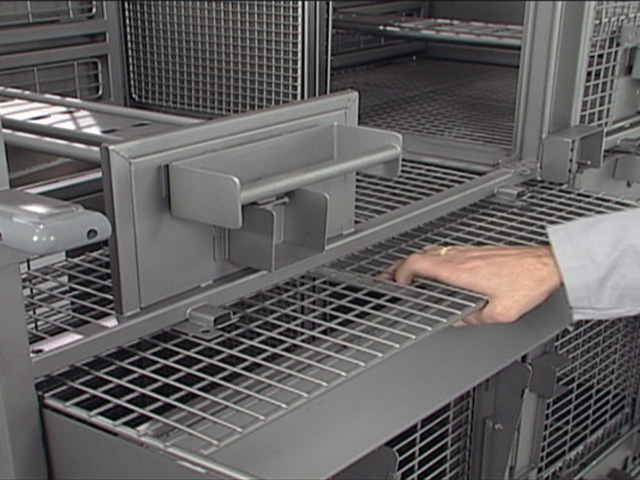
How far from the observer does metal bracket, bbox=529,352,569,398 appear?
1.18 meters

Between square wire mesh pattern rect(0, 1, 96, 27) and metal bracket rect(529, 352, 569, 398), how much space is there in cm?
90

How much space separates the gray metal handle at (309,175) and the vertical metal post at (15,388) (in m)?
0.19

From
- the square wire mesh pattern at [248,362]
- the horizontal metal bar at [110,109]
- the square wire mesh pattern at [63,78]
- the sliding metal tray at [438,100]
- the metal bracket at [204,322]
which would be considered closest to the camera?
the square wire mesh pattern at [248,362]

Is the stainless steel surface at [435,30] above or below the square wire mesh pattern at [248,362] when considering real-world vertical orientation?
above

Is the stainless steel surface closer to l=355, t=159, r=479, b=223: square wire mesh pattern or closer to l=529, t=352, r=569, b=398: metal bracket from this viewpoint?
l=355, t=159, r=479, b=223: square wire mesh pattern

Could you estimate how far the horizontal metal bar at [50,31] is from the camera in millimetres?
1260

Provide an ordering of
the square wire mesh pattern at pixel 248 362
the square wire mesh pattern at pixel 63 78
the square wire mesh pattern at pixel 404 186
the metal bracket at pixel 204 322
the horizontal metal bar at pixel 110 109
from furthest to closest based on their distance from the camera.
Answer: the square wire mesh pattern at pixel 63 78 → the square wire mesh pattern at pixel 404 186 → the horizontal metal bar at pixel 110 109 → the metal bracket at pixel 204 322 → the square wire mesh pattern at pixel 248 362

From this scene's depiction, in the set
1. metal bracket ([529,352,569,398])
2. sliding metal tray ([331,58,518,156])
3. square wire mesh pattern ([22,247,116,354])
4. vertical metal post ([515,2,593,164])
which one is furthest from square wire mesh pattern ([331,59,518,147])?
square wire mesh pattern ([22,247,116,354])

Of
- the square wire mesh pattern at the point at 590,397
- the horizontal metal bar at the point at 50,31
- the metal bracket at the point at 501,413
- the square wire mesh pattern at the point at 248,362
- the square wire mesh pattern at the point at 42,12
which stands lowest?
the square wire mesh pattern at the point at 590,397

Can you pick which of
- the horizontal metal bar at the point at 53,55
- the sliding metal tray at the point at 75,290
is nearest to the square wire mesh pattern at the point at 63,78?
the horizontal metal bar at the point at 53,55

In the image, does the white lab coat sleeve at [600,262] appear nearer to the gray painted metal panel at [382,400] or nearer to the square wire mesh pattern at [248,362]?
the gray painted metal panel at [382,400]

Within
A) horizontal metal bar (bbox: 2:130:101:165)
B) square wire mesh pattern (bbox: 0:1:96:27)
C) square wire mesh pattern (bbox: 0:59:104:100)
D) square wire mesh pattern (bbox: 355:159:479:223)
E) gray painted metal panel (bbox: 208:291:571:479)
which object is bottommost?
gray painted metal panel (bbox: 208:291:571:479)

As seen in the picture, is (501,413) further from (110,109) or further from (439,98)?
(439,98)

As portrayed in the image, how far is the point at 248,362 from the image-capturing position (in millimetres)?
708
